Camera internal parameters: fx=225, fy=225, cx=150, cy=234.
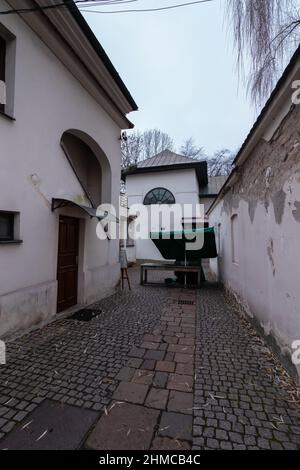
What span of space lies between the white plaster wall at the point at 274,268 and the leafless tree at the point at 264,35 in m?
1.39

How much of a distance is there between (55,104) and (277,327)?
5604 mm

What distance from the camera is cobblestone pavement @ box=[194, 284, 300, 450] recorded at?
183 cm

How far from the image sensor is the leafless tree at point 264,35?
2.54 metres

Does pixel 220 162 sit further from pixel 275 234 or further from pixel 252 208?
pixel 275 234

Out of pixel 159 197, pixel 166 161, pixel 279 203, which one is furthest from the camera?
pixel 166 161

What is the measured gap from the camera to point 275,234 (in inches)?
121

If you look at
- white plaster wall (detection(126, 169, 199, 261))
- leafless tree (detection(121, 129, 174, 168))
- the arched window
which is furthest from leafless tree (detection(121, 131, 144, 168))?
the arched window

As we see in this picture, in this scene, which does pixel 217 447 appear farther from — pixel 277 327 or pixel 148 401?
pixel 277 327

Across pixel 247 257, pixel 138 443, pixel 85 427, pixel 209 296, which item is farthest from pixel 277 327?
pixel 209 296

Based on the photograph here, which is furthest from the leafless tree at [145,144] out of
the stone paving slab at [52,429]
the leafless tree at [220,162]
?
the stone paving slab at [52,429]

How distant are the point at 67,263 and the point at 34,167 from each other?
90.0 inches

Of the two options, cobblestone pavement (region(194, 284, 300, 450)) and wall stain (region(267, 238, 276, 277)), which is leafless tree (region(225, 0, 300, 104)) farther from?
cobblestone pavement (region(194, 284, 300, 450))

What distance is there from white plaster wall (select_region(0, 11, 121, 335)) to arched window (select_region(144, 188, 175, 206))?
1064 centimetres

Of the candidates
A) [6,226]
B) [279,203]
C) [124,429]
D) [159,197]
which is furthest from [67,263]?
[159,197]
